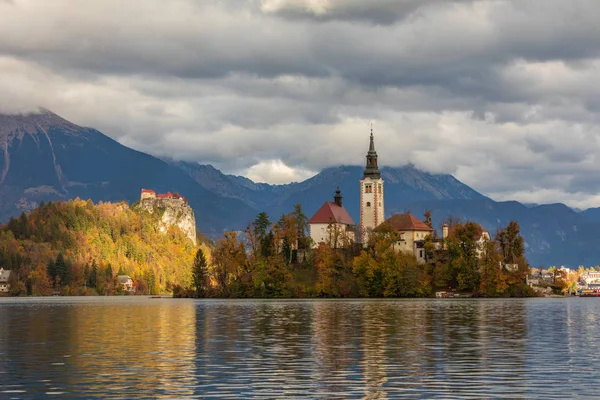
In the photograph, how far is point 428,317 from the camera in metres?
112

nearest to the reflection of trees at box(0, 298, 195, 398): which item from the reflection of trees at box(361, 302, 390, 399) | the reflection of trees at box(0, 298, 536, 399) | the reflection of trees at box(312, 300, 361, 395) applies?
the reflection of trees at box(0, 298, 536, 399)

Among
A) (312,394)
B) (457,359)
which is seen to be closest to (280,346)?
(457,359)

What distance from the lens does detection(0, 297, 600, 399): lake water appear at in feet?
146

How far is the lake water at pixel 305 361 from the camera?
4459 cm

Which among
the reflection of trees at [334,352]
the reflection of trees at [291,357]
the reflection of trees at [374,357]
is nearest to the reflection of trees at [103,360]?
the reflection of trees at [291,357]

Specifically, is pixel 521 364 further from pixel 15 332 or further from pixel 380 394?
pixel 15 332

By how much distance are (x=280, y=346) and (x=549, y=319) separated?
52.1 meters

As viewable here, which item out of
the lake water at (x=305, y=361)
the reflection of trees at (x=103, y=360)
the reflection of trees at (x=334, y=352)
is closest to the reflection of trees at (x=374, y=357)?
the lake water at (x=305, y=361)

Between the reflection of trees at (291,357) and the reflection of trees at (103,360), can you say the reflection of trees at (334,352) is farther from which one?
the reflection of trees at (103,360)

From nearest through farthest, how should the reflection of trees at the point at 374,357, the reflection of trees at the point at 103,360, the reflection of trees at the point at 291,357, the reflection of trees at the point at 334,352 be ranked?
the reflection of trees at the point at 374,357
the reflection of trees at the point at 291,357
the reflection of trees at the point at 103,360
the reflection of trees at the point at 334,352

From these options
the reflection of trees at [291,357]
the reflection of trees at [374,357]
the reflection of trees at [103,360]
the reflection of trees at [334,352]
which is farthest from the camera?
the reflection of trees at [334,352]

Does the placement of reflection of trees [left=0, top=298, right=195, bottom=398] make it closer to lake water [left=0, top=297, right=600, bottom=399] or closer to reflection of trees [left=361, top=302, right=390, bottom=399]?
lake water [left=0, top=297, right=600, bottom=399]

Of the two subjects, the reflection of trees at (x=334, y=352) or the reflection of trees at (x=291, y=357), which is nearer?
the reflection of trees at (x=291, y=357)

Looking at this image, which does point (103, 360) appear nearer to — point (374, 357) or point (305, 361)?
point (305, 361)
